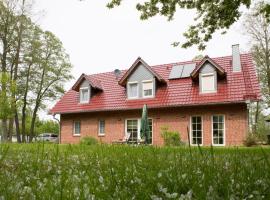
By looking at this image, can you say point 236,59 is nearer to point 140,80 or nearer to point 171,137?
point 140,80

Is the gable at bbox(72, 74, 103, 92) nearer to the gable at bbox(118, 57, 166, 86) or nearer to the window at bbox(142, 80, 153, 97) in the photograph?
the gable at bbox(118, 57, 166, 86)

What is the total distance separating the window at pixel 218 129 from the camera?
77.2 ft

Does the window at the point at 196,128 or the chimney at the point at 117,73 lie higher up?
the chimney at the point at 117,73

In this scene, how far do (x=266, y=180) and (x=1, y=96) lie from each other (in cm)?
2886

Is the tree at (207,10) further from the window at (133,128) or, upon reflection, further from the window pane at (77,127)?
the window pane at (77,127)

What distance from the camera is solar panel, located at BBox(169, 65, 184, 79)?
27.7m

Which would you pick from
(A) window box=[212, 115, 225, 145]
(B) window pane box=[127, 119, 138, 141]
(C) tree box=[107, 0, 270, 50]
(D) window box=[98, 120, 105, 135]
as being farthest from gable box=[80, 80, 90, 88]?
(C) tree box=[107, 0, 270, 50]

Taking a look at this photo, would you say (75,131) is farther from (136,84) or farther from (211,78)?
(211,78)

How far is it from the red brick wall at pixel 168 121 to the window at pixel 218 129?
29 centimetres

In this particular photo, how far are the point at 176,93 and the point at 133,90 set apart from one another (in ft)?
14.2

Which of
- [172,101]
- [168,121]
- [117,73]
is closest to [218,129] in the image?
[168,121]

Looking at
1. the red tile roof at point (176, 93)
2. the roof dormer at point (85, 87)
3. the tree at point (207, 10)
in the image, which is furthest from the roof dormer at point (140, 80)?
the tree at point (207, 10)

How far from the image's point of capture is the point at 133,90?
28.6 metres

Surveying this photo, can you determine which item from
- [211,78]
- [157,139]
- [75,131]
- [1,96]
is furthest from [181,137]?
[1,96]
